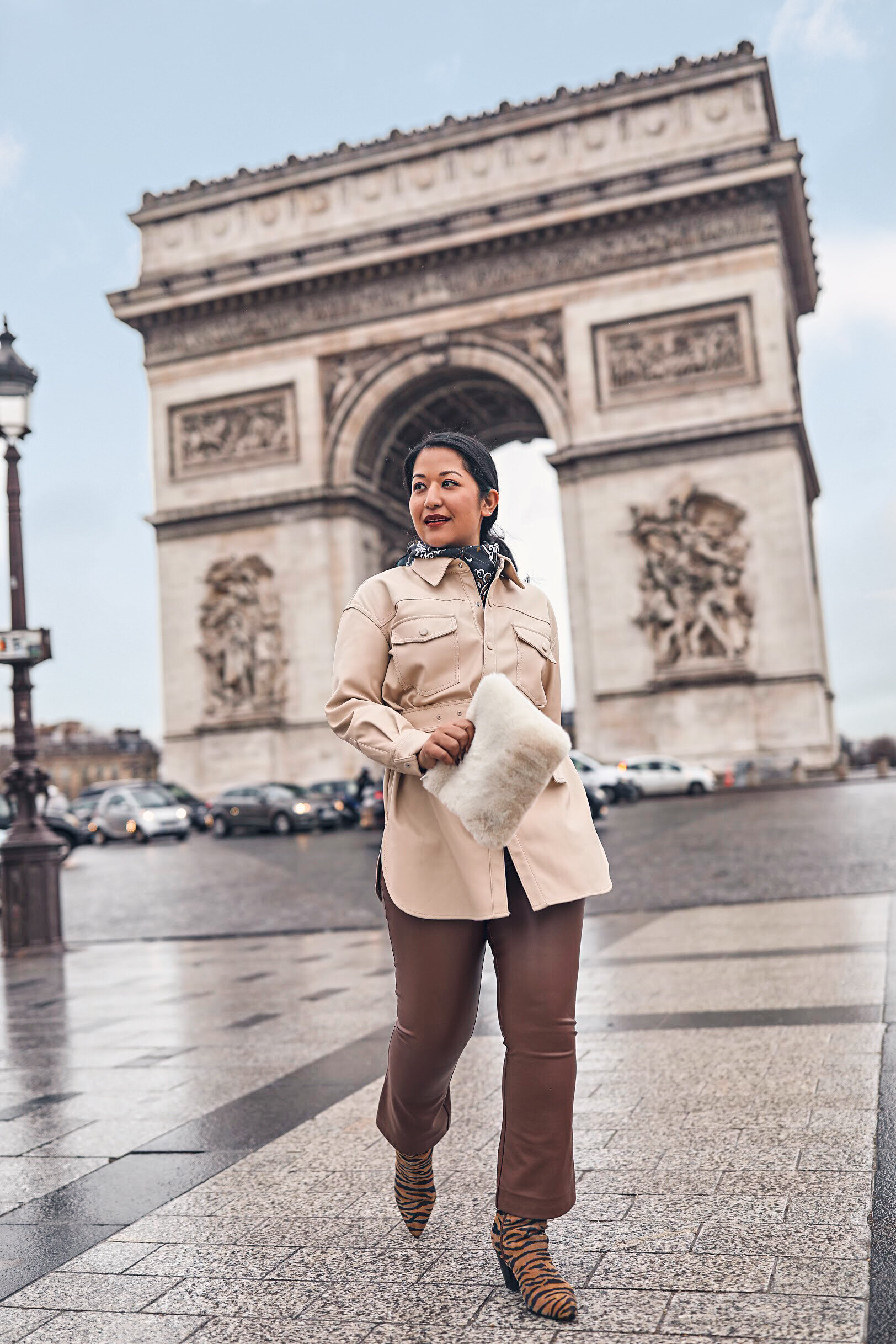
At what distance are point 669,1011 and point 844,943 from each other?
1.86m

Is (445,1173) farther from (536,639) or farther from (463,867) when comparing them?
(536,639)

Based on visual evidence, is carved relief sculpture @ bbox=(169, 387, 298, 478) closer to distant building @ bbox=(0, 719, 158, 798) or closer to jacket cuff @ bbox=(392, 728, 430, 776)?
jacket cuff @ bbox=(392, 728, 430, 776)

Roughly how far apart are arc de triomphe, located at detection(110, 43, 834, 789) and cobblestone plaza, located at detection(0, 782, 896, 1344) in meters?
20.9

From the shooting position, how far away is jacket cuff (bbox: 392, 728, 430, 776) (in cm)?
267

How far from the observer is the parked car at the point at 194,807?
30312 mm

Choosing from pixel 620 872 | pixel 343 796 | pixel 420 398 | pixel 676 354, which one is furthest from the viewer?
pixel 420 398

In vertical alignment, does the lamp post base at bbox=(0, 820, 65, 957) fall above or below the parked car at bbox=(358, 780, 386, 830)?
below

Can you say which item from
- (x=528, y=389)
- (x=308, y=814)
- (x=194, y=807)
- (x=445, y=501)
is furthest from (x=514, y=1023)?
(x=528, y=389)

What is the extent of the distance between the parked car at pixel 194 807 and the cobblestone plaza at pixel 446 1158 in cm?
2243

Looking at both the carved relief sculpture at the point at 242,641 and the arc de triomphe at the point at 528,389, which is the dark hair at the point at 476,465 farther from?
the carved relief sculpture at the point at 242,641

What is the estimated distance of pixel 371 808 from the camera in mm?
24531

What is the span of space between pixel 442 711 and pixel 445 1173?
136 centimetres

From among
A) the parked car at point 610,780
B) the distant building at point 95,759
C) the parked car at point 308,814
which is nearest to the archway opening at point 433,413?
the parked car at point 308,814

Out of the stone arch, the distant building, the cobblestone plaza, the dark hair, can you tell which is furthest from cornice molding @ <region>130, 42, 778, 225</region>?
the distant building
